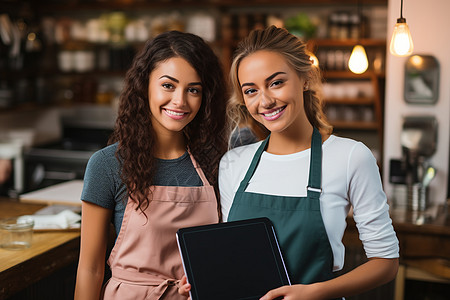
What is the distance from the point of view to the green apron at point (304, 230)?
1.50 meters

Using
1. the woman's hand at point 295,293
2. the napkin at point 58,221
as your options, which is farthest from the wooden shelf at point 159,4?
the woman's hand at point 295,293

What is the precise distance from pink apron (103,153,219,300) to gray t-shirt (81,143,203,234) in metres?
0.03

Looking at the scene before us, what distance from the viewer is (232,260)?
1466mm

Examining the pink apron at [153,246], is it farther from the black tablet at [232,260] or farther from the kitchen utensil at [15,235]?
the kitchen utensil at [15,235]

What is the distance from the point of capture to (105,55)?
5637 millimetres

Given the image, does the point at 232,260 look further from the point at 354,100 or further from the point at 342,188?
the point at 354,100

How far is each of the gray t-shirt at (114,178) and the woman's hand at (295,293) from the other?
526 mm

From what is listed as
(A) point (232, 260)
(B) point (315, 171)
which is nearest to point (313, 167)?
(B) point (315, 171)

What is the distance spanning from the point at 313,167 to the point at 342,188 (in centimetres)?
11

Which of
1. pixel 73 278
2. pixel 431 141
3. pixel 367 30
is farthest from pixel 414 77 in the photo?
pixel 73 278

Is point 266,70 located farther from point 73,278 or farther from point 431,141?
point 431,141

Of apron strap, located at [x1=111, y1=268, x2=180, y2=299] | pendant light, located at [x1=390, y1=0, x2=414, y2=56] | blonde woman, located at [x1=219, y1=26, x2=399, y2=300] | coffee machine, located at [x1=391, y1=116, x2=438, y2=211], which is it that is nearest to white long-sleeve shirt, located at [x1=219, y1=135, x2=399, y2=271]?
blonde woman, located at [x1=219, y1=26, x2=399, y2=300]

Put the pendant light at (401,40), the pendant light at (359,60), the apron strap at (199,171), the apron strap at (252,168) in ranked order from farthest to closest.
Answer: the pendant light at (359,60) → the pendant light at (401,40) → the apron strap at (199,171) → the apron strap at (252,168)

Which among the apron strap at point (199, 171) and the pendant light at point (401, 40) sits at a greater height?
the pendant light at point (401, 40)
